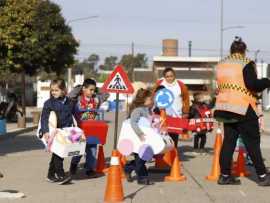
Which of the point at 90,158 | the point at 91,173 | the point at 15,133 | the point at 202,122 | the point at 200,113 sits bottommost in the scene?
the point at 15,133

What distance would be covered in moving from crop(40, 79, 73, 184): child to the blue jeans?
74cm

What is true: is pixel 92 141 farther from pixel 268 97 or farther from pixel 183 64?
pixel 183 64

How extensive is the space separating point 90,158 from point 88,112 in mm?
774

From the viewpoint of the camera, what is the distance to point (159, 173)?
11.8m

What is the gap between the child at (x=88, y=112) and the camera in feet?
37.6

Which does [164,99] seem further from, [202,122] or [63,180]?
[63,180]

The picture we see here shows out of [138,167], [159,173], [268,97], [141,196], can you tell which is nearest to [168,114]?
[159,173]

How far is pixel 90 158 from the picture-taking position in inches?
453

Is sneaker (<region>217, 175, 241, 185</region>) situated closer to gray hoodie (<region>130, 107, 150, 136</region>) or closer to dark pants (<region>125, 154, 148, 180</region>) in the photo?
dark pants (<region>125, 154, 148, 180</region>)

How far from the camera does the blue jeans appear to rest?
11414 mm

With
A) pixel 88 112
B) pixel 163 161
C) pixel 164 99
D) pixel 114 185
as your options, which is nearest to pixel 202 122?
pixel 164 99

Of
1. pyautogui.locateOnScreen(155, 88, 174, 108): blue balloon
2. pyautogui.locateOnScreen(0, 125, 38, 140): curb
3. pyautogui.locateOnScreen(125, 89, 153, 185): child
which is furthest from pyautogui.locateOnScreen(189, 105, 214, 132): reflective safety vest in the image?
pyautogui.locateOnScreen(0, 125, 38, 140): curb

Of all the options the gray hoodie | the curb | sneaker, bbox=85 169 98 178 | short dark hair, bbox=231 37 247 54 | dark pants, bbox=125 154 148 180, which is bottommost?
the curb

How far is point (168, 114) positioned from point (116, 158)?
429 cm
